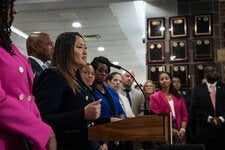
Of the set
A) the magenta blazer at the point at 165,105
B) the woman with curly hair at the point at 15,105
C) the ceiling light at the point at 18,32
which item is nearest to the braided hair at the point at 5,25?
the woman with curly hair at the point at 15,105

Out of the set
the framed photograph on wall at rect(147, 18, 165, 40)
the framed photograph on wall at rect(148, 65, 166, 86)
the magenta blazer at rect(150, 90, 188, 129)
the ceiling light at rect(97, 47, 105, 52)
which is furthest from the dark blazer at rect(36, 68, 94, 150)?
the ceiling light at rect(97, 47, 105, 52)

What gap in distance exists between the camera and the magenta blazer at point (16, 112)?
1.05 m

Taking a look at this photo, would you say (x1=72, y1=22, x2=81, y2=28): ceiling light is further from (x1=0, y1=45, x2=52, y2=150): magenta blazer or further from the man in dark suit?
(x1=0, y1=45, x2=52, y2=150): magenta blazer

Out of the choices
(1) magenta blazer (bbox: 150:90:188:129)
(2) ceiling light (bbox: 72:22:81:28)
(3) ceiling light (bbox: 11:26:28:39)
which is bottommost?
(1) magenta blazer (bbox: 150:90:188:129)

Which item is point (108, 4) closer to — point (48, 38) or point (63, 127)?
point (48, 38)

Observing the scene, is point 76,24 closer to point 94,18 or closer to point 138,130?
point 94,18

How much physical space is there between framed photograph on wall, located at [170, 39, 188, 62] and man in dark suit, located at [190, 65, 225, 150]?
109 cm

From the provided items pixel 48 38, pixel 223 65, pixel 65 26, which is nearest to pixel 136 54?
pixel 65 26

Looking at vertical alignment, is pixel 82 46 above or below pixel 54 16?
below

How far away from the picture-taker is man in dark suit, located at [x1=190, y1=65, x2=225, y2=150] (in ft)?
15.4

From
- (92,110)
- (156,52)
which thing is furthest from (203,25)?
(92,110)

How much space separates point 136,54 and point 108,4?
17.2 ft

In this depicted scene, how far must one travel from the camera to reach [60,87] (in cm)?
164

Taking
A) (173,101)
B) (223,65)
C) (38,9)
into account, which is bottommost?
(173,101)
